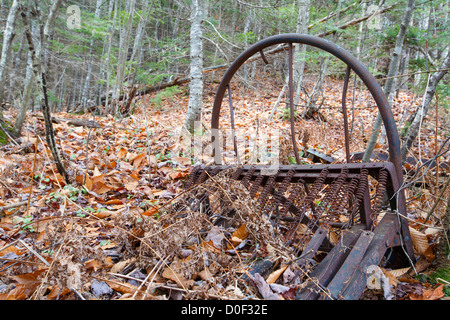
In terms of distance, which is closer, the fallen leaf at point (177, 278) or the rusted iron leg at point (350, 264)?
the rusted iron leg at point (350, 264)

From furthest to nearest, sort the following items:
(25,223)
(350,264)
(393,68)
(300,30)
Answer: (300,30), (393,68), (25,223), (350,264)

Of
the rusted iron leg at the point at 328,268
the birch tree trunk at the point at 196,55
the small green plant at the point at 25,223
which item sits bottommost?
the small green plant at the point at 25,223

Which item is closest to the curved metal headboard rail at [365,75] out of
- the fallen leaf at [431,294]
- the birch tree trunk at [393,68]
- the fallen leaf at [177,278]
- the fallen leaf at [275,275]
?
the fallen leaf at [431,294]

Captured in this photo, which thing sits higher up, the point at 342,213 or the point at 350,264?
the point at 342,213

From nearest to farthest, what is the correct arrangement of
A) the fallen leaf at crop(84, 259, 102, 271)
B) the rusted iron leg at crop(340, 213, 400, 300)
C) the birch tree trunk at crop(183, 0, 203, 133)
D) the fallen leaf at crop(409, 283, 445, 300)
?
the rusted iron leg at crop(340, 213, 400, 300)
the fallen leaf at crop(409, 283, 445, 300)
the fallen leaf at crop(84, 259, 102, 271)
the birch tree trunk at crop(183, 0, 203, 133)

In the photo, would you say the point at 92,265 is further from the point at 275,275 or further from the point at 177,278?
the point at 275,275

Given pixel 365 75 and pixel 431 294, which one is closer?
pixel 431 294

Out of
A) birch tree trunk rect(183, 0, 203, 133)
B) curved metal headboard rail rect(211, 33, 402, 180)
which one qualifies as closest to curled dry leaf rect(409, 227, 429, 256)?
curved metal headboard rail rect(211, 33, 402, 180)

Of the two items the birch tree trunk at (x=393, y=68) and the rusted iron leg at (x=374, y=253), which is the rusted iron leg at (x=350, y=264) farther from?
the birch tree trunk at (x=393, y=68)

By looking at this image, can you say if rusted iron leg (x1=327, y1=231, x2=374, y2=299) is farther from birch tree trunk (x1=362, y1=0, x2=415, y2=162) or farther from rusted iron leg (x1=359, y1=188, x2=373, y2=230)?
birch tree trunk (x1=362, y1=0, x2=415, y2=162)

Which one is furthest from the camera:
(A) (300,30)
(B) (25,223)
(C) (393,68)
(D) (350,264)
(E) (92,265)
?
(A) (300,30)

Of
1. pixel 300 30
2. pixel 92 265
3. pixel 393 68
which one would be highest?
pixel 300 30

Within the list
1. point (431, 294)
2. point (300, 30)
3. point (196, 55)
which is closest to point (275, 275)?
point (431, 294)

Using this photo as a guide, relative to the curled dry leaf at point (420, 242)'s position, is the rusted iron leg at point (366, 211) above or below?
above
